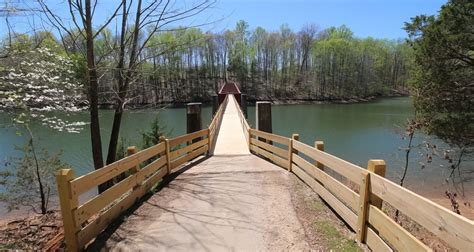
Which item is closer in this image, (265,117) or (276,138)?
(276,138)

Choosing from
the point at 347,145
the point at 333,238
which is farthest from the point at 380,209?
the point at 347,145

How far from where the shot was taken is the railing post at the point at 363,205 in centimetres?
389

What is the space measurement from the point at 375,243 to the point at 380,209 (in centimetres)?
40

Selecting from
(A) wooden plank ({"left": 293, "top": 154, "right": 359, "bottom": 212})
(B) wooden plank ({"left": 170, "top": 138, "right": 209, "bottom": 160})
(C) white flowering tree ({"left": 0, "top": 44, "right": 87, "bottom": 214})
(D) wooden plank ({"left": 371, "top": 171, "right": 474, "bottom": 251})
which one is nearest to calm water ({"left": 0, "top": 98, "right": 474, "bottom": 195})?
(B) wooden plank ({"left": 170, "top": 138, "right": 209, "bottom": 160})

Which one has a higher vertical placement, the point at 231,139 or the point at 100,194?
the point at 100,194

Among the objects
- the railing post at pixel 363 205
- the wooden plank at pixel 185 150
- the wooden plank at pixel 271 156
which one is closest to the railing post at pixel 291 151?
the wooden plank at pixel 271 156

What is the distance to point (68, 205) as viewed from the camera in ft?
12.2

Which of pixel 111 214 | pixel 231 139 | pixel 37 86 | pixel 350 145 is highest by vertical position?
pixel 37 86

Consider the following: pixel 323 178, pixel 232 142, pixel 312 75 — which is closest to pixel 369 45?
pixel 312 75

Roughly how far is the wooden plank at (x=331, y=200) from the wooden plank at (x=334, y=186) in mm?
72

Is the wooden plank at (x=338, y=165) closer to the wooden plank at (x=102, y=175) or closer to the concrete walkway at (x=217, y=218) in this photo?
the concrete walkway at (x=217, y=218)

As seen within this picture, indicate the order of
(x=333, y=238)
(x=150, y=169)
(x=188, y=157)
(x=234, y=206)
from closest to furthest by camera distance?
1. (x=333, y=238)
2. (x=234, y=206)
3. (x=150, y=169)
4. (x=188, y=157)

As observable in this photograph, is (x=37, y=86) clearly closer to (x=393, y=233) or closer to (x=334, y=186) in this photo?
(x=334, y=186)

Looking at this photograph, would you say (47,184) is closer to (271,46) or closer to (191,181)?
(191,181)
